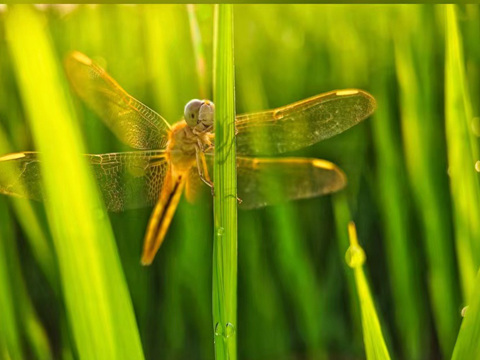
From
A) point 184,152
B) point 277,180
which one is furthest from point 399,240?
point 184,152

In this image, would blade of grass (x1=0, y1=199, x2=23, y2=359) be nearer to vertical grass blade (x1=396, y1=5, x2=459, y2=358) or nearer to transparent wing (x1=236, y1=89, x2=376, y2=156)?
transparent wing (x1=236, y1=89, x2=376, y2=156)

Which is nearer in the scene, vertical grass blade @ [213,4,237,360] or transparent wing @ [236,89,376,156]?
vertical grass blade @ [213,4,237,360]

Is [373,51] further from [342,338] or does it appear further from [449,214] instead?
[342,338]

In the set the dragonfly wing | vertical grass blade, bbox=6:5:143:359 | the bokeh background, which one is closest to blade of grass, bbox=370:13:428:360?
the bokeh background

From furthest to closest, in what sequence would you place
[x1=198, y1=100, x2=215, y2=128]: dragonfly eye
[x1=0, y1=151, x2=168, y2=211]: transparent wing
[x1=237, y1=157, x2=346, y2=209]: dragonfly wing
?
1. [x1=237, y1=157, x2=346, y2=209]: dragonfly wing
2. [x1=0, y1=151, x2=168, y2=211]: transparent wing
3. [x1=198, y1=100, x2=215, y2=128]: dragonfly eye

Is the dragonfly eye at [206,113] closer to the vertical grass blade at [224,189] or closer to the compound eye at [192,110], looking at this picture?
the compound eye at [192,110]

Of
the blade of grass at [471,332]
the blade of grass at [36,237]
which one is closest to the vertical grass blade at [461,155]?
the blade of grass at [471,332]
